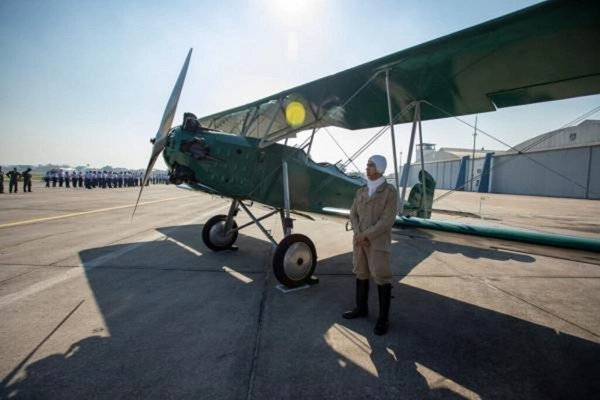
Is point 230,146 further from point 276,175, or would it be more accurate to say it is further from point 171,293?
point 171,293

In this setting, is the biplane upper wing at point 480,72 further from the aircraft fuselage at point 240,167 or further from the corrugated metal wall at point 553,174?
the corrugated metal wall at point 553,174

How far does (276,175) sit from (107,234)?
554 centimetres

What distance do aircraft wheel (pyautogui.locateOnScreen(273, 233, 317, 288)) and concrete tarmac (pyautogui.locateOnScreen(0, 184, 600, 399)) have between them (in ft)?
0.70

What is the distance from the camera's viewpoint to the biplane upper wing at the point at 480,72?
329 cm

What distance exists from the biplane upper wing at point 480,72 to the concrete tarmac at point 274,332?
2413 mm

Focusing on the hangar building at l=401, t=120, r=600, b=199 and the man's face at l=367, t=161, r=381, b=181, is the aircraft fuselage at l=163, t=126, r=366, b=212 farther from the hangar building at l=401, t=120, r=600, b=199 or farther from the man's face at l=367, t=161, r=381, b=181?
the hangar building at l=401, t=120, r=600, b=199

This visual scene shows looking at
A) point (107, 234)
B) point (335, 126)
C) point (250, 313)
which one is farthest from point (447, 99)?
point (107, 234)

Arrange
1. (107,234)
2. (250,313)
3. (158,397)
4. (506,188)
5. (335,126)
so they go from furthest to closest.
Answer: (506,188)
(107,234)
(335,126)
(250,313)
(158,397)

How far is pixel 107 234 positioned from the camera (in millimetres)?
8273

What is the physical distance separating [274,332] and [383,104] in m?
4.51

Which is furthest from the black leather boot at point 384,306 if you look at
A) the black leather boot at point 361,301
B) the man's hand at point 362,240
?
the man's hand at point 362,240

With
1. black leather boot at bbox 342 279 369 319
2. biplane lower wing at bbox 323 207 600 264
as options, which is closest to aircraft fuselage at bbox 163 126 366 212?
biplane lower wing at bbox 323 207 600 264

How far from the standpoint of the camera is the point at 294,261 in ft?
15.2

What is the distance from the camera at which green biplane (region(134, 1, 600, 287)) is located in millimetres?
3424
